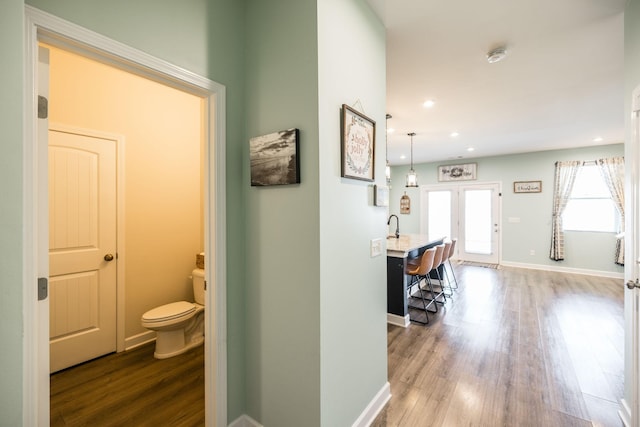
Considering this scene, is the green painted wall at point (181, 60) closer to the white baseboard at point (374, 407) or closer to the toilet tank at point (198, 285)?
the white baseboard at point (374, 407)

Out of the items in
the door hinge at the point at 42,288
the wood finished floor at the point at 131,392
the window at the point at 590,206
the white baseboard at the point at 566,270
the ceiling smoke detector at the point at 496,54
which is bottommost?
the wood finished floor at the point at 131,392

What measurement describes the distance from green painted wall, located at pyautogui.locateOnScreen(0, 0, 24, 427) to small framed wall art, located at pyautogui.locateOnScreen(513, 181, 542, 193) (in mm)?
7837

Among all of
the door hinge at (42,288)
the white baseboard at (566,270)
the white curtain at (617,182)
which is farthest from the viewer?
the white baseboard at (566,270)

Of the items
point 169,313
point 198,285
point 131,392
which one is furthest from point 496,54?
point 131,392

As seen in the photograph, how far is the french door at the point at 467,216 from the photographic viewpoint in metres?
6.66

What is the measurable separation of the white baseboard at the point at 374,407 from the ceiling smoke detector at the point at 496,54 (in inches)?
109

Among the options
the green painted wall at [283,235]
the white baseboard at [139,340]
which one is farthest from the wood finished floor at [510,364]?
the white baseboard at [139,340]

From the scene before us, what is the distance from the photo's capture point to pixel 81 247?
2.41 m

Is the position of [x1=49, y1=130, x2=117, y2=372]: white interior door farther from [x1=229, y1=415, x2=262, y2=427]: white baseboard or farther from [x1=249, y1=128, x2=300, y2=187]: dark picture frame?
[x1=249, y1=128, x2=300, y2=187]: dark picture frame

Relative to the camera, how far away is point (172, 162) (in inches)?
119

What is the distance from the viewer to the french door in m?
6.66

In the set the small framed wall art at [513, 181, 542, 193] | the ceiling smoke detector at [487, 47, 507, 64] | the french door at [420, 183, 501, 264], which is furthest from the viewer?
the french door at [420, 183, 501, 264]

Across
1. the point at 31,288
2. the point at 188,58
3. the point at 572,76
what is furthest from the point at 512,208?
the point at 31,288

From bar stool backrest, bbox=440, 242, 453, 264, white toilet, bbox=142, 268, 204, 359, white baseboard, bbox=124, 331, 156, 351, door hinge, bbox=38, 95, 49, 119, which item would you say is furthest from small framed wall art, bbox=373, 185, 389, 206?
white baseboard, bbox=124, 331, 156, 351
